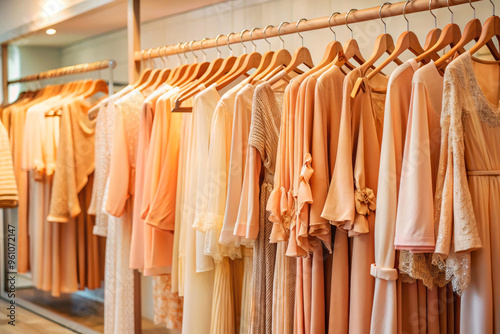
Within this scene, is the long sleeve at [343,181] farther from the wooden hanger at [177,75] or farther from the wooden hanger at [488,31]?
the wooden hanger at [177,75]

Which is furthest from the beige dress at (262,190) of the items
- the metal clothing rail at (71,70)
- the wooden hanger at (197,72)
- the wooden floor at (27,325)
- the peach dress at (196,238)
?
the wooden floor at (27,325)

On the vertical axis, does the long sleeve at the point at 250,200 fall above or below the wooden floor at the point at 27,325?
above

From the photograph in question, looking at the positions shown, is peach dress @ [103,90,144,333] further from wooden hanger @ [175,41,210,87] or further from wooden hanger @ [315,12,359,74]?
wooden hanger @ [315,12,359,74]

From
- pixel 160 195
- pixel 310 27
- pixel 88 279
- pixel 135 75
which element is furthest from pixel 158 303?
pixel 310 27

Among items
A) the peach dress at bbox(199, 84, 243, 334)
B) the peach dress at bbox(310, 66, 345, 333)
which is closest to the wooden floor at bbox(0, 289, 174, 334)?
the peach dress at bbox(199, 84, 243, 334)

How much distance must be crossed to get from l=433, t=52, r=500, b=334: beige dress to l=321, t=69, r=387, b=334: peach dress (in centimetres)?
21

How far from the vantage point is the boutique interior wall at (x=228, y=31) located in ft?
7.14

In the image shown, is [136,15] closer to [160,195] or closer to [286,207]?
[160,195]

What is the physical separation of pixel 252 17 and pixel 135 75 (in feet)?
2.04

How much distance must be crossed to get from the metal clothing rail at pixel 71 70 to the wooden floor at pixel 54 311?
1211 millimetres

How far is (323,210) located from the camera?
5.46 ft

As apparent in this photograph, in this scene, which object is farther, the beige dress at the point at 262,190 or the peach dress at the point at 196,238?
the peach dress at the point at 196,238

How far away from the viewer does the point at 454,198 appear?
1509 mm

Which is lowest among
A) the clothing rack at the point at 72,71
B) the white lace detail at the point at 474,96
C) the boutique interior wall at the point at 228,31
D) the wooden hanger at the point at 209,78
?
the white lace detail at the point at 474,96
